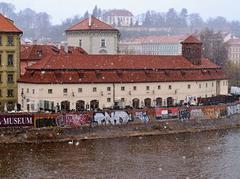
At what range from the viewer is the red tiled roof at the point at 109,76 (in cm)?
5738

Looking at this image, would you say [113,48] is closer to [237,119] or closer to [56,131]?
[237,119]

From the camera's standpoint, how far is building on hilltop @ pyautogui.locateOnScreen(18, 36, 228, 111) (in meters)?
57.4

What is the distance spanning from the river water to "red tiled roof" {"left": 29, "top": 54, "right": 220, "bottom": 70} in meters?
10.3

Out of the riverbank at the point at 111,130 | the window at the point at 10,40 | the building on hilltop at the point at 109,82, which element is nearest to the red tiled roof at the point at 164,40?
the building on hilltop at the point at 109,82

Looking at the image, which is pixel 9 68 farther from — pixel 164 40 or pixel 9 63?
pixel 164 40

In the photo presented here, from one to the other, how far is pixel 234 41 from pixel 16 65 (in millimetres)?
104742

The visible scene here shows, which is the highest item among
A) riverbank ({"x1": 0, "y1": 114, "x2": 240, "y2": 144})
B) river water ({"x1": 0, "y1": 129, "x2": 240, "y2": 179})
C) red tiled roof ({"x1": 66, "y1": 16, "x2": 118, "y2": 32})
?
red tiled roof ({"x1": 66, "y1": 16, "x2": 118, "y2": 32})

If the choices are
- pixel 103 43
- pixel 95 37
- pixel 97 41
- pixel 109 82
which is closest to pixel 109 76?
pixel 109 82

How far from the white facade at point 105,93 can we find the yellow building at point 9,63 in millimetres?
984

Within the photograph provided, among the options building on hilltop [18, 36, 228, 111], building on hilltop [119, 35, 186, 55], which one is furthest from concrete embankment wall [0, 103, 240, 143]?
building on hilltop [119, 35, 186, 55]

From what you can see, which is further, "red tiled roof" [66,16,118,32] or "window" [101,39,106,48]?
"window" [101,39,106,48]

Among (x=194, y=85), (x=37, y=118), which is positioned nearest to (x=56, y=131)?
(x=37, y=118)

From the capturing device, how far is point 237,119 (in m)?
63.2

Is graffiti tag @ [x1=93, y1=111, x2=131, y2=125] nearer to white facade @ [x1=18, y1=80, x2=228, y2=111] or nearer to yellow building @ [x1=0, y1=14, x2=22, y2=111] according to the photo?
white facade @ [x1=18, y1=80, x2=228, y2=111]
